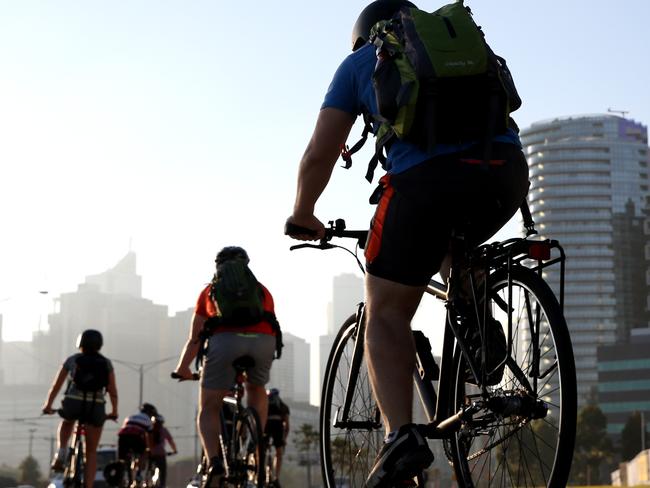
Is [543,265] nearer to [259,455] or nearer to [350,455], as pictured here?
[350,455]

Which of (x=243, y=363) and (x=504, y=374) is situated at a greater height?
(x=243, y=363)

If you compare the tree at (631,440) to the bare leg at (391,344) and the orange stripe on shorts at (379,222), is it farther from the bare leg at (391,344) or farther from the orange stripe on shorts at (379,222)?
the orange stripe on shorts at (379,222)

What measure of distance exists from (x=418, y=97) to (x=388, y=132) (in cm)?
22

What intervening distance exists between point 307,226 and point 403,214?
0.71m

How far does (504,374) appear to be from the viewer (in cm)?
390

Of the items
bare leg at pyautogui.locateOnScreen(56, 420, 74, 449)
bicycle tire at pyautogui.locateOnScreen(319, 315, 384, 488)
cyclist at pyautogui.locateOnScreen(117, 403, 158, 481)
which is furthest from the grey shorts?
cyclist at pyautogui.locateOnScreen(117, 403, 158, 481)

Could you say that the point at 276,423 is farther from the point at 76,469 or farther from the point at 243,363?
the point at 243,363

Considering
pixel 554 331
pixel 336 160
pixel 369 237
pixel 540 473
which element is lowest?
pixel 540 473

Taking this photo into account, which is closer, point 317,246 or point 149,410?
point 317,246

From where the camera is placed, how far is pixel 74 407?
12.8 meters

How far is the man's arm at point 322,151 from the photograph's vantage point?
4.21 metres

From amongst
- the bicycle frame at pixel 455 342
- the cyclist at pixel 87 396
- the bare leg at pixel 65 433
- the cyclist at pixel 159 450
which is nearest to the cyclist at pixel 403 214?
the bicycle frame at pixel 455 342

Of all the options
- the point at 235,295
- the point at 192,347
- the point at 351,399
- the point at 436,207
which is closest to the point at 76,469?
the point at 192,347

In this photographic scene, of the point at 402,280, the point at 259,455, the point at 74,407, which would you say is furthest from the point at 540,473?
the point at 74,407
